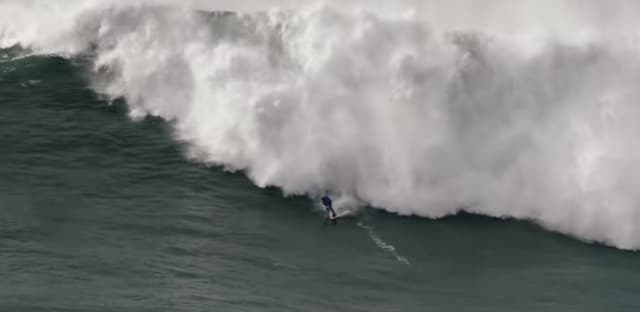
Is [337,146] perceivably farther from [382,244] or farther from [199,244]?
[199,244]

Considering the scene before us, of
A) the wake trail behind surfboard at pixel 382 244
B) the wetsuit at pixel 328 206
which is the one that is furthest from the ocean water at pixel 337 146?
the wetsuit at pixel 328 206

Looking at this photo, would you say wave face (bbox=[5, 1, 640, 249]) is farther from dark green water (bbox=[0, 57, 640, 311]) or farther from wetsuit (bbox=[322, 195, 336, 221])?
wetsuit (bbox=[322, 195, 336, 221])

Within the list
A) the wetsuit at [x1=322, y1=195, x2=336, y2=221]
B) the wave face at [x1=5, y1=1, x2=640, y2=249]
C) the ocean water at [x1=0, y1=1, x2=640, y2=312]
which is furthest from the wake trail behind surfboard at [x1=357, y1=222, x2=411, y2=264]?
the wave face at [x1=5, y1=1, x2=640, y2=249]

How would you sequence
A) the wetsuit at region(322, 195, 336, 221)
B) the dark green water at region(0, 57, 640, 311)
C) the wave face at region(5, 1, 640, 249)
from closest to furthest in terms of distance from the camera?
the dark green water at region(0, 57, 640, 311), the wetsuit at region(322, 195, 336, 221), the wave face at region(5, 1, 640, 249)

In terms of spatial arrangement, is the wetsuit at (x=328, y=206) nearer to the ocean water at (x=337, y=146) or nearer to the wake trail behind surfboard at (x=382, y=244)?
the ocean water at (x=337, y=146)

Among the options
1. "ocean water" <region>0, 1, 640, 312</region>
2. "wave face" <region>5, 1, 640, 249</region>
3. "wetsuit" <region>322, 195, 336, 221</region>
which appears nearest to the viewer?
"ocean water" <region>0, 1, 640, 312</region>

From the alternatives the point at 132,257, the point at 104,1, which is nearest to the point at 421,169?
the point at 132,257

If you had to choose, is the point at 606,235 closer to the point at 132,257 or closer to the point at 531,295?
the point at 531,295

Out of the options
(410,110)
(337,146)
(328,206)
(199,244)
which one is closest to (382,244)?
(328,206)
